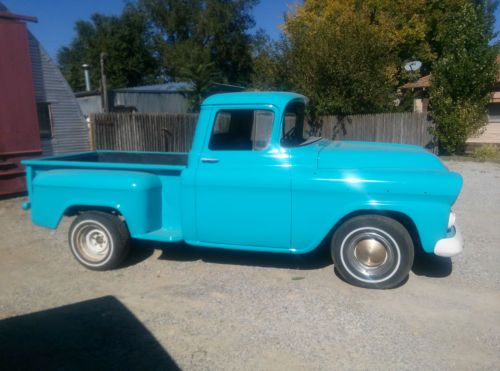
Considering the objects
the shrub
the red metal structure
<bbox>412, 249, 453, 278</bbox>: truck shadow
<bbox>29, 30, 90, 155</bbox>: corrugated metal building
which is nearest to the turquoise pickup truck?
<bbox>412, 249, 453, 278</bbox>: truck shadow

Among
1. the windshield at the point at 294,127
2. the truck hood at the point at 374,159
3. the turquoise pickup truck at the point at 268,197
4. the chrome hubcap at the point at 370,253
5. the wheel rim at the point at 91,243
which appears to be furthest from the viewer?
the wheel rim at the point at 91,243

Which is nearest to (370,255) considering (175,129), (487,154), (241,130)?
(241,130)

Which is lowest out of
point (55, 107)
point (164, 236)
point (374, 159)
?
point (164, 236)

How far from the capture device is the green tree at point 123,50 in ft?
140

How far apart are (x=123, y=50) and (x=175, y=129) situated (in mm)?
32351

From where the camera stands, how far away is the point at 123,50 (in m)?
43.3

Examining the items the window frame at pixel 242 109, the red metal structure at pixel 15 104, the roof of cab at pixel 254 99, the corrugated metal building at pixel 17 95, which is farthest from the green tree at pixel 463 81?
the red metal structure at pixel 15 104

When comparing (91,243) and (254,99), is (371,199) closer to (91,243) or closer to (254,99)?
(254,99)

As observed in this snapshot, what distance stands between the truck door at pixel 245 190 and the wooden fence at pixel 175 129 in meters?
10.3

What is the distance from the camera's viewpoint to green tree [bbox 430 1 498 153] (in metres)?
15.0

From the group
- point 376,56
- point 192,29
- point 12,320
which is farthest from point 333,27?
point 192,29

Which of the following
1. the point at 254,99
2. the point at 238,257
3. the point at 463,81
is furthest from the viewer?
the point at 463,81

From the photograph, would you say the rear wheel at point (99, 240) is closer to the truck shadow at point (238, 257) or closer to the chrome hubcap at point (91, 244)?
the chrome hubcap at point (91, 244)

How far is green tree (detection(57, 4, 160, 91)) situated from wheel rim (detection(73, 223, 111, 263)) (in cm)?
3850
